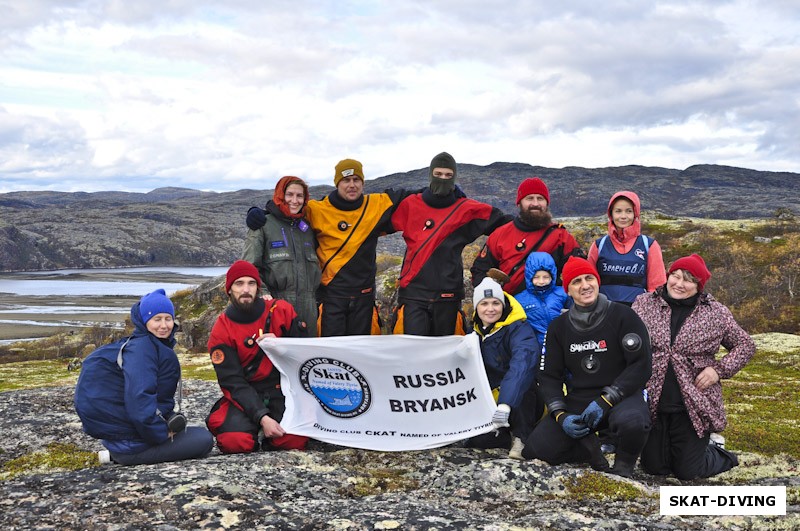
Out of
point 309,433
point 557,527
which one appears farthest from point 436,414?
point 557,527

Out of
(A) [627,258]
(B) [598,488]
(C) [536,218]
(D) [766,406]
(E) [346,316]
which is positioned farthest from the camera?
(D) [766,406]

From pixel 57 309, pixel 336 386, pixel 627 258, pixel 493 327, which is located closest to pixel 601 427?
pixel 493 327

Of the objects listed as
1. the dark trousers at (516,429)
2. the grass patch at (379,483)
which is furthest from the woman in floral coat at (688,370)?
the grass patch at (379,483)

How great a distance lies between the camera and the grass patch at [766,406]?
1193 centimetres

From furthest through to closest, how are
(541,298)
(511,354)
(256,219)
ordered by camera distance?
(256,219), (541,298), (511,354)

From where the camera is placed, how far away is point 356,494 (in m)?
7.73

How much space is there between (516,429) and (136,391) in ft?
20.0

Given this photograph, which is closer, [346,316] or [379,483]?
[379,483]

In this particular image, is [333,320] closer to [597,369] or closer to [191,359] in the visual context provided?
[597,369]

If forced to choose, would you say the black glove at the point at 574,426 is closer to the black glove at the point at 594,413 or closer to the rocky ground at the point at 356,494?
the black glove at the point at 594,413

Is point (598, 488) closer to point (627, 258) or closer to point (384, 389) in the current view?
point (384, 389)

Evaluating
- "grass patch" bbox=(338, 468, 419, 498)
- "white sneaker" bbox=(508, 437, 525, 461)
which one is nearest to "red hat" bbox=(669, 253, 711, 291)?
"white sneaker" bbox=(508, 437, 525, 461)

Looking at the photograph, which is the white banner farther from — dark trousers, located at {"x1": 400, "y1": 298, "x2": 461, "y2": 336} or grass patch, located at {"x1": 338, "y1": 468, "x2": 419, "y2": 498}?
dark trousers, located at {"x1": 400, "y1": 298, "x2": 461, "y2": 336}

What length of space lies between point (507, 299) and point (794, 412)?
11760mm
